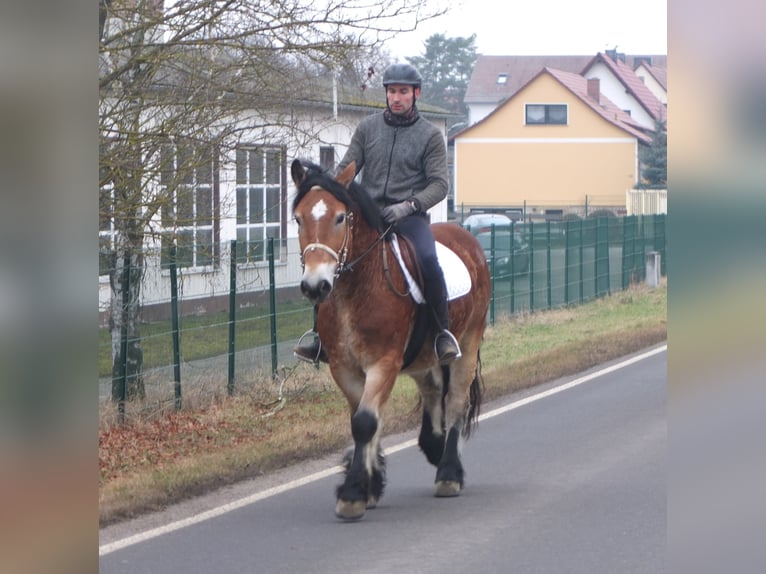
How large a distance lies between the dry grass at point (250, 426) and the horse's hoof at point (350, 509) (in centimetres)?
126

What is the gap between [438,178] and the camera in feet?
26.0

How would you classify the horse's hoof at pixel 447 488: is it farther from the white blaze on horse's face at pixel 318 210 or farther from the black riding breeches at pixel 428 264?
the white blaze on horse's face at pixel 318 210

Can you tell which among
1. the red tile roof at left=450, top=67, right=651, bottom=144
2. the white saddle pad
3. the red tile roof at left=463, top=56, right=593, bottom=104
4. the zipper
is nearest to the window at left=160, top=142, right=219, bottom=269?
the zipper

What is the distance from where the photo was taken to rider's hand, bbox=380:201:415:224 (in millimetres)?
7652

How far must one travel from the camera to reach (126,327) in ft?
38.1

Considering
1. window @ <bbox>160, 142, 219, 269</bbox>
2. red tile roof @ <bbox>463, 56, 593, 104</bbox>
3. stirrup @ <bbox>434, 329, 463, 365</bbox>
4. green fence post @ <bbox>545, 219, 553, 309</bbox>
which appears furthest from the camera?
red tile roof @ <bbox>463, 56, 593, 104</bbox>

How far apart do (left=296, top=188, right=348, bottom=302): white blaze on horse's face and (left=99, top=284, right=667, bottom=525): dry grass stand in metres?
2.05

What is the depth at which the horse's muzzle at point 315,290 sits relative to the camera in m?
6.55

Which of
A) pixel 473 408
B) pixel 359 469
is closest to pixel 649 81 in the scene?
pixel 473 408

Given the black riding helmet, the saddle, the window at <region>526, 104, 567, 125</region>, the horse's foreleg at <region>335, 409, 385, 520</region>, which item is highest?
the window at <region>526, 104, 567, 125</region>

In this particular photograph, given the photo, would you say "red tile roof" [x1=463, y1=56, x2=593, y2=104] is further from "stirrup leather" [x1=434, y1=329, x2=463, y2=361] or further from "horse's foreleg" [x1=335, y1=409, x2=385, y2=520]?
"horse's foreleg" [x1=335, y1=409, x2=385, y2=520]
